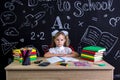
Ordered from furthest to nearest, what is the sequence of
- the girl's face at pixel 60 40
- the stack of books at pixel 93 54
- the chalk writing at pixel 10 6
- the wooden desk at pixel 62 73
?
the chalk writing at pixel 10 6 → the girl's face at pixel 60 40 → the stack of books at pixel 93 54 → the wooden desk at pixel 62 73

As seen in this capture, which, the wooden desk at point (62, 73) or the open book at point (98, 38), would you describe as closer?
the wooden desk at point (62, 73)

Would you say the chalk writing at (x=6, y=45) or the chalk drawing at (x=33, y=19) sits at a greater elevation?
the chalk drawing at (x=33, y=19)

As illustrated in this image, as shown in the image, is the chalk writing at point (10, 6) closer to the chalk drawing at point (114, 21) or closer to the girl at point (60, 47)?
the girl at point (60, 47)

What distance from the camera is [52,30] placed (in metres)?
2.81

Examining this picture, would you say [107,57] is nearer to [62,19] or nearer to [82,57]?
[82,57]

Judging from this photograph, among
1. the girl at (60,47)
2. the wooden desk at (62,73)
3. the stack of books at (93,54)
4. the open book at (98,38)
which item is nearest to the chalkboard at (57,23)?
the open book at (98,38)

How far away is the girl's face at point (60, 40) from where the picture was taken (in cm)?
263

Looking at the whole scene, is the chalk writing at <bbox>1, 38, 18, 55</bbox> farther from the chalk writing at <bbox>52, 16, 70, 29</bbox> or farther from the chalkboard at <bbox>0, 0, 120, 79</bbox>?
the chalk writing at <bbox>52, 16, 70, 29</bbox>

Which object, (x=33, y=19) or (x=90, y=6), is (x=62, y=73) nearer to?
(x=33, y=19)

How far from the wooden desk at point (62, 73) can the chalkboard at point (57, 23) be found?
0.73 metres

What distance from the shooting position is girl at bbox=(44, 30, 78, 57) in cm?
264

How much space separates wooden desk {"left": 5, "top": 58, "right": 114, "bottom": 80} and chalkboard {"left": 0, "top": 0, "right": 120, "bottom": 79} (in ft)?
2.40

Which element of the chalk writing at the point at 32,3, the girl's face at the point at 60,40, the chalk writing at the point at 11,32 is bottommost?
the girl's face at the point at 60,40

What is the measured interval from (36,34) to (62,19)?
0.42 meters
